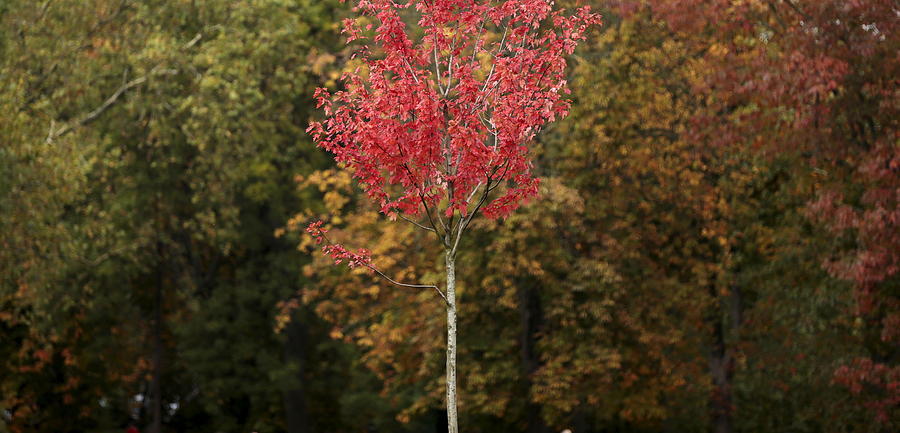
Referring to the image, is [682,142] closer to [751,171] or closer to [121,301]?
[751,171]

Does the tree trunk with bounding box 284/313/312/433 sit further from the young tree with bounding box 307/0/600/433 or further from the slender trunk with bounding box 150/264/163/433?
the young tree with bounding box 307/0/600/433

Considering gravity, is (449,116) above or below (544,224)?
below

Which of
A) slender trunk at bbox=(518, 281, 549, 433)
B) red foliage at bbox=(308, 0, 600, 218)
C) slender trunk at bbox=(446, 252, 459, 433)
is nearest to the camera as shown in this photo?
red foliage at bbox=(308, 0, 600, 218)

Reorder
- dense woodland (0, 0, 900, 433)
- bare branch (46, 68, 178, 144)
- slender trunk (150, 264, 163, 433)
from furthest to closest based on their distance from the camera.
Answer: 1. slender trunk (150, 264, 163, 433)
2. bare branch (46, 68, 178, 144)
3. dense woodland (0, 0, 900, 433)

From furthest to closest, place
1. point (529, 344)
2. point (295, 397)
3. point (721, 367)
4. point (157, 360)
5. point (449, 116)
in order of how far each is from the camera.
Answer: point (295, 397), point (157, 360), point (721, 367), point (529, 344), point (449, 116)

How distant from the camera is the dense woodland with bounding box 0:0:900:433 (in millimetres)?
18297

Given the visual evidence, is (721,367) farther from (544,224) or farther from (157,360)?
(157,360)

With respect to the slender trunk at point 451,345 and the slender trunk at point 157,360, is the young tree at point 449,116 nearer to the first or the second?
the slender trunk at point 451,345

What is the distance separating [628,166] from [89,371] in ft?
45.6

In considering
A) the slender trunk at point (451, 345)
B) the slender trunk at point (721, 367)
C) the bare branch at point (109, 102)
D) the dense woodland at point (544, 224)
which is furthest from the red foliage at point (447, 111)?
the slender trunk at point (721, 367)

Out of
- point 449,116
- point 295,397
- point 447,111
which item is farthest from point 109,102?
point 447,111

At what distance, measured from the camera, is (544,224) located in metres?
21.5

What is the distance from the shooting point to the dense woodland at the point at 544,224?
60.0ft

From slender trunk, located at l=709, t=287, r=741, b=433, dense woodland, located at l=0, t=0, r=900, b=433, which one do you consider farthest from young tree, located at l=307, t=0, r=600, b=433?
slender trunk, located at l=709, t=287, r=741, b=433
